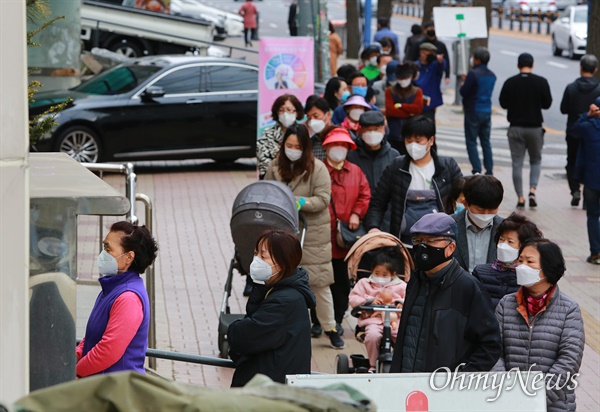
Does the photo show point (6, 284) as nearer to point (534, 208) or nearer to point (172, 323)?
point (172, 323)

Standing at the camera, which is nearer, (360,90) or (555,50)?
(360,90)

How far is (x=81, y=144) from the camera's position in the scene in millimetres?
17266

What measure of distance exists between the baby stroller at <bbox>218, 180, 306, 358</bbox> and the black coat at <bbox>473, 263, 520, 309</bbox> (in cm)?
220

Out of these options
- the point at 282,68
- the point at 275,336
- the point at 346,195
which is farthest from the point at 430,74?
the point at 275,336

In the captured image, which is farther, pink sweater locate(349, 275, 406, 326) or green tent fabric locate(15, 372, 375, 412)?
pink sweater locate(349, 275, 406, 326)

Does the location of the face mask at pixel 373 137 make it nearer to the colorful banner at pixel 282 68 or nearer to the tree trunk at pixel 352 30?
the colorful banner at pixel 282 68

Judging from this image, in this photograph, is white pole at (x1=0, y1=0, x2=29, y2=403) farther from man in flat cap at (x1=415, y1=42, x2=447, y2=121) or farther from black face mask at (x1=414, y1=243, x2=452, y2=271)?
man in flat cap at (x1=415, y1=42, x2=447, y2=121)

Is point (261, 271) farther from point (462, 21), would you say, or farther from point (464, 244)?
point (462, 21)

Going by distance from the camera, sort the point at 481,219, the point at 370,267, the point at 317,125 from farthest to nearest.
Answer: the point at 317,125 → the point at 370,267 → the point at 481,219

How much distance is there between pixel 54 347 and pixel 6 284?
401 mm

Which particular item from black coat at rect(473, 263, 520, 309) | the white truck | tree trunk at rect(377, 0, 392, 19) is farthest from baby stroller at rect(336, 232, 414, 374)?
tree trunk at rect(377, 0, 392, 19)

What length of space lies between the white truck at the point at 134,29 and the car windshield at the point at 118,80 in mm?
9769

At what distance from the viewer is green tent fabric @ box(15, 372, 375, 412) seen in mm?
3215

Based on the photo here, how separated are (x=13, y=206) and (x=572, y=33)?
3695 centimetres
